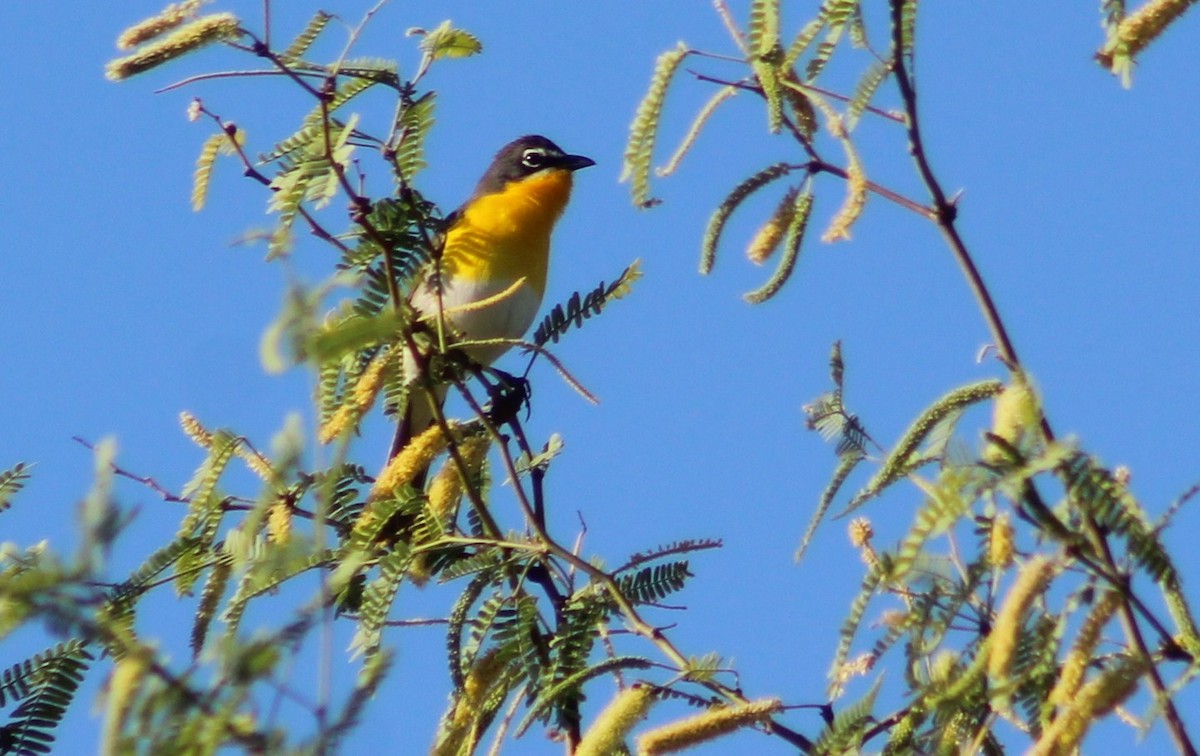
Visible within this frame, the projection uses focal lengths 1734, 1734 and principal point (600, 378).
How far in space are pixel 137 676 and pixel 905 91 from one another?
141 centimetres

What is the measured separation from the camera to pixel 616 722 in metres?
2.85

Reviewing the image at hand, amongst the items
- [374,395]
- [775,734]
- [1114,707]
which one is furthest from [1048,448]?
[374,395]

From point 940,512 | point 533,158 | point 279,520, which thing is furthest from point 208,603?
point 533,158

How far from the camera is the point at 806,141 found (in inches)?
120

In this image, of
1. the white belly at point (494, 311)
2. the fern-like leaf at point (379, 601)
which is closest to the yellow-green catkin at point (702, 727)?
the fern-like leaf at point (379, 601)

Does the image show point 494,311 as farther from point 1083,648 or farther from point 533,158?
point 1083,648

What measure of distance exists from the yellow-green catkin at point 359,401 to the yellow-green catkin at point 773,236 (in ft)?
2.37

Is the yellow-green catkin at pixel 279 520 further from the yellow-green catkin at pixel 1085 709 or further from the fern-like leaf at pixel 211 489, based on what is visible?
Result: the yellow-green catkin at pixel 1085 709

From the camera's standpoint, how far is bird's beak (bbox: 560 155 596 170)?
786cm

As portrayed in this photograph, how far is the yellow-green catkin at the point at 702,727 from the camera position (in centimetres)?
274

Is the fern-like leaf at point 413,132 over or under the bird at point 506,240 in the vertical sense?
under

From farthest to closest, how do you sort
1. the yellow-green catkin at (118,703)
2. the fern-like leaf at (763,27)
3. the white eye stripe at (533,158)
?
the white eye stripe at (533,158)
the fern-like leaf at (763,27)
the yellow-green catkin at (118,703)

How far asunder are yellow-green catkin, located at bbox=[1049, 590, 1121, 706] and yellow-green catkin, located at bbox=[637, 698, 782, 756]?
0.50m

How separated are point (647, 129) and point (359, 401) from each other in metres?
0.73
